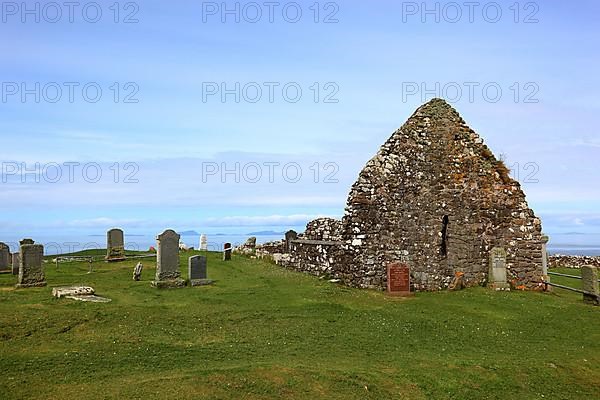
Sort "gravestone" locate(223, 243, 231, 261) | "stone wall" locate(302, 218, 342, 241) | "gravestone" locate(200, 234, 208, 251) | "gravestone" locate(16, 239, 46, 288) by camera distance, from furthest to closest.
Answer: "gravestone" locate(200, 234, 208, 251) → "gravestone" locate(223, 243, 231, 261) → "stone wall" locate(302, 218, 342, 241) → "gravestone" locate(16, 239, 46, 288)

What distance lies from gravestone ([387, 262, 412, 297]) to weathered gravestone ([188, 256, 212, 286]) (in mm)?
6548

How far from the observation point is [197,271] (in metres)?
18.2

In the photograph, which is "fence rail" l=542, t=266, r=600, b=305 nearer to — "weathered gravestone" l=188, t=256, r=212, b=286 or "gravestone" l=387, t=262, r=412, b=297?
"gravestone" l=387, t=262, r=412, b=297

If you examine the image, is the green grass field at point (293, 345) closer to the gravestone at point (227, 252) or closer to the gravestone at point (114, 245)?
the gravestone at point (114, 245)

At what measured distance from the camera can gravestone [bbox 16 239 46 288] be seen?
16.9 metres

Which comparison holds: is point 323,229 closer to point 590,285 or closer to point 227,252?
point 227,252

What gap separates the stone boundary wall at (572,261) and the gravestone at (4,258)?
28.0 metres

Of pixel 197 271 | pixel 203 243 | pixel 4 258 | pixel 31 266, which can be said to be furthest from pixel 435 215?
pixel 203 243

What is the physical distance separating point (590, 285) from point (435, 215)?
5575 mm

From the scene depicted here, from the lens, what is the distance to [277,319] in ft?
44.1

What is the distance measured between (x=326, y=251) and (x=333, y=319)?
23.9ft

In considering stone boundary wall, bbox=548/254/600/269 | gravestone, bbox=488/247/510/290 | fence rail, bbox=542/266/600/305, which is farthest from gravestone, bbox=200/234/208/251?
fence rail, bbox=542/266/600/305

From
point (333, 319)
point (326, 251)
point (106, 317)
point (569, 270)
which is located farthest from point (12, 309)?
point (569, 270)

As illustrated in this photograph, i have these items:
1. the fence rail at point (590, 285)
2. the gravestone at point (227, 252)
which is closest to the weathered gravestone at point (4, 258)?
the gravestone at point (227, 252)
